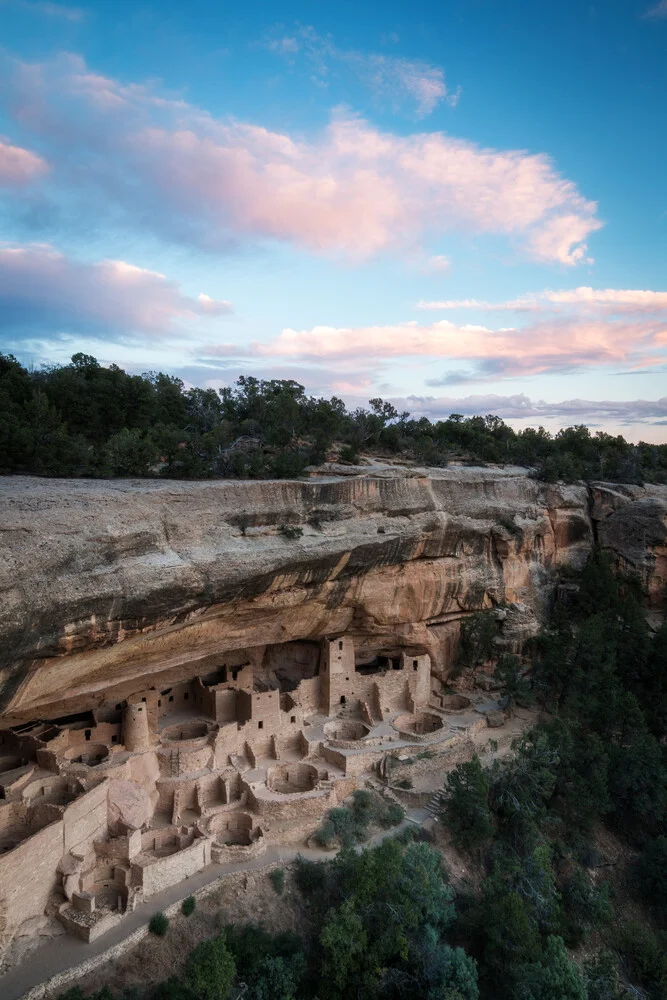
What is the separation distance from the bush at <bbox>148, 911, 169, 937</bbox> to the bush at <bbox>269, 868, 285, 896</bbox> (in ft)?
8.30

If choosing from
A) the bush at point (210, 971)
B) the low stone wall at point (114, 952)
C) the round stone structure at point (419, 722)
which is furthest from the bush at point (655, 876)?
the bush at point (210, 971)

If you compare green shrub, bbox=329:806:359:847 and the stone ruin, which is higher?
the stone ruin

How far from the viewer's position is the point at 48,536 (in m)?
11.4

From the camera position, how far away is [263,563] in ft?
49.4

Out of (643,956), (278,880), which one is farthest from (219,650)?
(643,956)

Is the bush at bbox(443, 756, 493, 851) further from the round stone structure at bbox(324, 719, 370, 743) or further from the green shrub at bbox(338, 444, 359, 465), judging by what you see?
the green shrub at bbox(338, 444, 359, 465)

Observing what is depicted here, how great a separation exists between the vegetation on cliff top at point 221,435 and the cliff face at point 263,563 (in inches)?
59.5

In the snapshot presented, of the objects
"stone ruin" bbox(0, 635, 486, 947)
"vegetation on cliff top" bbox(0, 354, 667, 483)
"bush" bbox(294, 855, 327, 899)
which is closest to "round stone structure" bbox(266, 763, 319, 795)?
"stone ruin" bbox(0, 635, 486, 947)

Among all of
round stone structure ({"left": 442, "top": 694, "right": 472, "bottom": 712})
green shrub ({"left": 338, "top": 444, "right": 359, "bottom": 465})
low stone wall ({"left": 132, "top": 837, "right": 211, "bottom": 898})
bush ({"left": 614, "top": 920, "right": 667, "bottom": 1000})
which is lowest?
bush ({"left": 614, "top": 920, "right": 667, "bottom": 1000})

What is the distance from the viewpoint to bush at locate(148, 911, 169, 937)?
1230 centimetres

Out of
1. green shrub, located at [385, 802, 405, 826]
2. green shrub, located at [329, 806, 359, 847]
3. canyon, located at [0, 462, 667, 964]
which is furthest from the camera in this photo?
green shrub, located at [385, 802, 405, 826]

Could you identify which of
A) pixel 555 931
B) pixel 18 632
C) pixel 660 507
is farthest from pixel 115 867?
pixel 660 507

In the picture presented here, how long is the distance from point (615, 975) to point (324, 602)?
36.7ft

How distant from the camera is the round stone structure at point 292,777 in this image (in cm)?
1642
